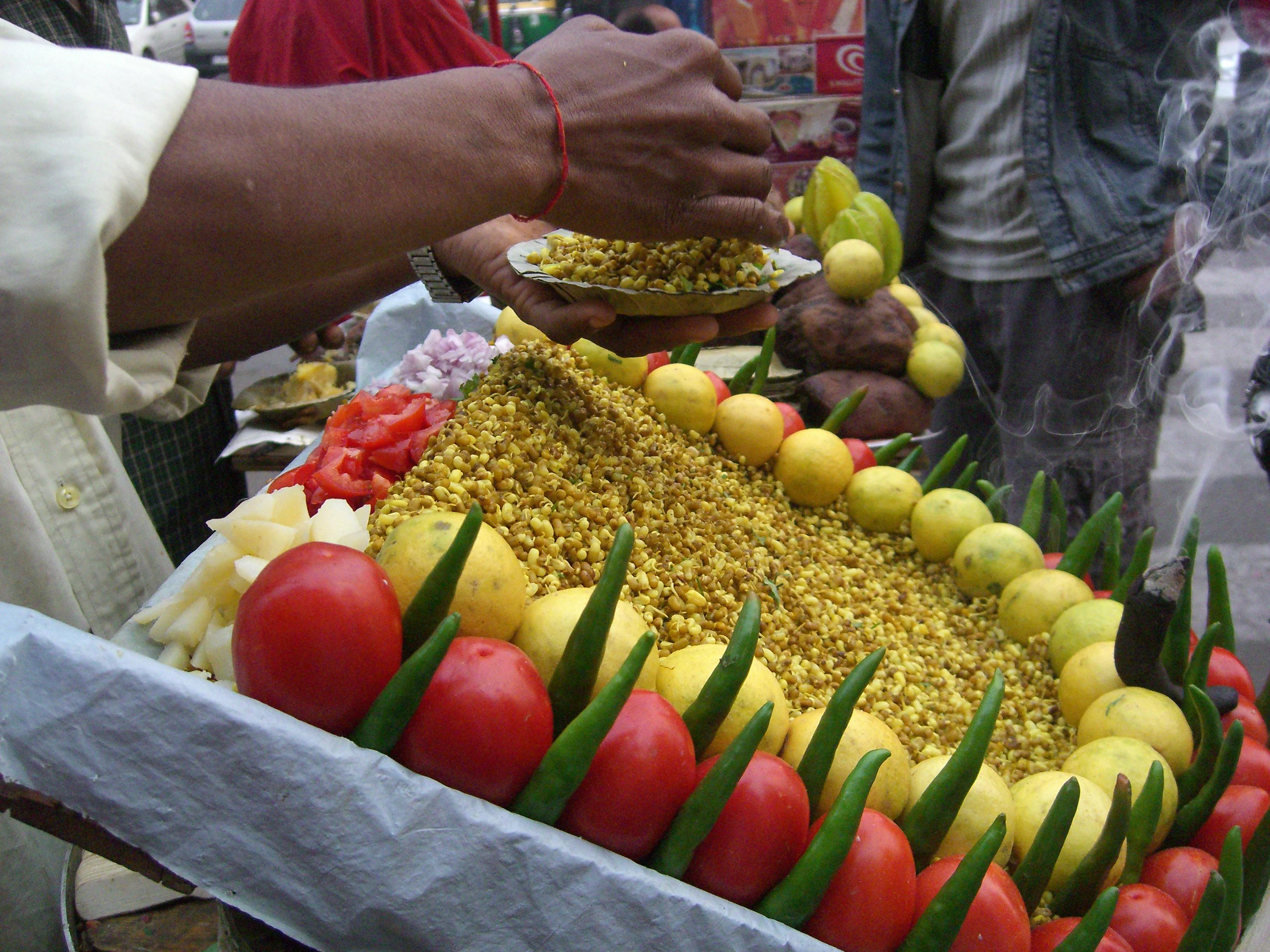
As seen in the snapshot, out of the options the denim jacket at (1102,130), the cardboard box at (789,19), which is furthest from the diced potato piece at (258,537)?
the cardboard box at (789,19)

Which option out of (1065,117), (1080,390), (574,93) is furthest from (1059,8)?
(574,93)

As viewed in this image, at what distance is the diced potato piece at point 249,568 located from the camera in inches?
41.7

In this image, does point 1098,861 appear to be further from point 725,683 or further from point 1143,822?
point 725,683

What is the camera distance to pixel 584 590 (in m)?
1.18

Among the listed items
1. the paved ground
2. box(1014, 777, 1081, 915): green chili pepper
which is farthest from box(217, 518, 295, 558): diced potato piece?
the paved ground

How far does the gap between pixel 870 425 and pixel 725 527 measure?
1.20 meters

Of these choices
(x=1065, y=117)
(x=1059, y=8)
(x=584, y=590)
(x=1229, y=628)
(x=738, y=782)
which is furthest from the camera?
(x=1065, y=117)

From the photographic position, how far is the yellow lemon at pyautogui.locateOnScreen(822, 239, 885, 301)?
2.82m

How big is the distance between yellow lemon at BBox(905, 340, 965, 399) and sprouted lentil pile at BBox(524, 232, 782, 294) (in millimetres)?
1346

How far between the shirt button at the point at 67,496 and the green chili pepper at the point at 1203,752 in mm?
1789

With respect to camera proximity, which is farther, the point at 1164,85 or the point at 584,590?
the point at 1164,85

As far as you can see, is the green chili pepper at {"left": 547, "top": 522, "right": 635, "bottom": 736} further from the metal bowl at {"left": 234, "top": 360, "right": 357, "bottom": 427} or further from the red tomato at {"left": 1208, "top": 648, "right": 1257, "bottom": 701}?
the metal bowl at {"left": 234, "top": 360, "right": 357, "bottom": 427}

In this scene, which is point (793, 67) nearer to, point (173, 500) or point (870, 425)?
point (870, 425)

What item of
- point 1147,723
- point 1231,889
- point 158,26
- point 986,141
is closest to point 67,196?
point 1231,889
